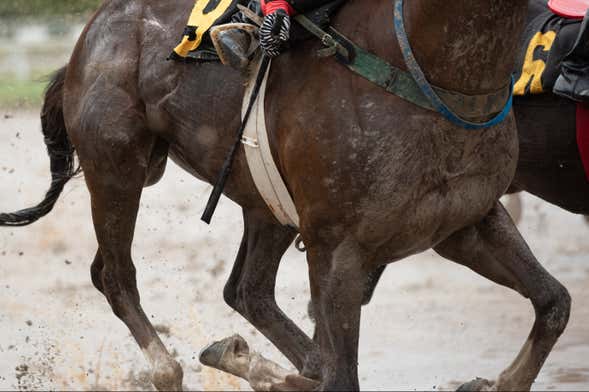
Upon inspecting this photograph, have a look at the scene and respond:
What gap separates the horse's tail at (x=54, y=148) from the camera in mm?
5613

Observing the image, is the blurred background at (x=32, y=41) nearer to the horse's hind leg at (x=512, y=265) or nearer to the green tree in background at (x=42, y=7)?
the green tree in background at (x=42, y=7)

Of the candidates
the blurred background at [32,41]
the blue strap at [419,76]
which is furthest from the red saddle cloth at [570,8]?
the blurred background at [32,41]

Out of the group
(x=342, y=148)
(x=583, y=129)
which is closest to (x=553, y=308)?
(x=583, y=129)

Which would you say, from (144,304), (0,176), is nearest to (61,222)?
(0,176)

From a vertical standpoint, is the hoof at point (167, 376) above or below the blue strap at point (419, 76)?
below

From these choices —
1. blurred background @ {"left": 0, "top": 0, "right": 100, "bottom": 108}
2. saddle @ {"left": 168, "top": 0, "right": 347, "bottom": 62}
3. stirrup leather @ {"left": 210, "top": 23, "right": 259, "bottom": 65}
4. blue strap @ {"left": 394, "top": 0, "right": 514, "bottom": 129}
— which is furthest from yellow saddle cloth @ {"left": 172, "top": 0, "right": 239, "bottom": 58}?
blurred background @ {"left": 0, "top": 0, "right": 100, "bottom": 108}

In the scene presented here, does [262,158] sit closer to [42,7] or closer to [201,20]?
[201,20]

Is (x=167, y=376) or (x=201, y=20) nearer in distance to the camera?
(x=201, y=20)

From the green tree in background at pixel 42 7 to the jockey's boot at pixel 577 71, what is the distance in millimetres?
8741

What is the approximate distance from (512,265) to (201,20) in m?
1.35

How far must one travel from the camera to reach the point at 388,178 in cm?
397

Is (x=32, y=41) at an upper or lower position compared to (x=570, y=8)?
lower

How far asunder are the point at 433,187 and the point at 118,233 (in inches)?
64.8

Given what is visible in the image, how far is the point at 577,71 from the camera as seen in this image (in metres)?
4.79
